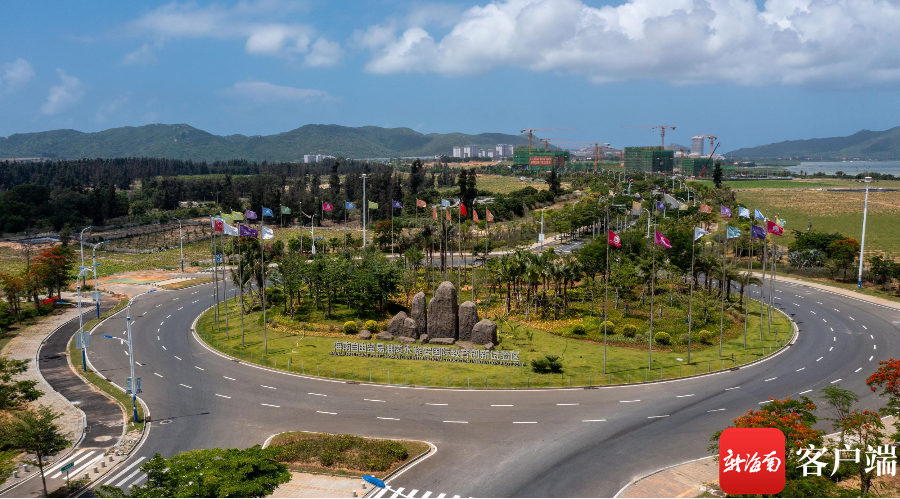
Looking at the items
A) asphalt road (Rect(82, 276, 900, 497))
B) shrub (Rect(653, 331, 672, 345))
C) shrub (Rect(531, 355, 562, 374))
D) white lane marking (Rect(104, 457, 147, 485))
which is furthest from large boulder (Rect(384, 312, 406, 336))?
white lane marking (Rect(104, 457, 147, 485))

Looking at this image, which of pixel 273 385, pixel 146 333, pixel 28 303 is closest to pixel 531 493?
pixel 273 385

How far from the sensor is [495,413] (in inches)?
1538

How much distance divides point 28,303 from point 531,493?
242 ft

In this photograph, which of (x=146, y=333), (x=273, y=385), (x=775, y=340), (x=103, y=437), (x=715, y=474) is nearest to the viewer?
(x=715, y=474)

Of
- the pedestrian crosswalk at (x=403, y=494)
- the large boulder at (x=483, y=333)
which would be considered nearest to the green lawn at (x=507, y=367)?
the large boulder at (x=483, y=333)

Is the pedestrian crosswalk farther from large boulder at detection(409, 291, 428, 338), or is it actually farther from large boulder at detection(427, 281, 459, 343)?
large boulder at detection(409, 291, 428, 338)

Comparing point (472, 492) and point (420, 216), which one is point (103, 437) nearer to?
point (472, 492)

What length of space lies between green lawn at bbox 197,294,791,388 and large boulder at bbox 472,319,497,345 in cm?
142

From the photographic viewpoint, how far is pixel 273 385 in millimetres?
45500

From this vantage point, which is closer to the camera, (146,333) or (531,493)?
(531,493)

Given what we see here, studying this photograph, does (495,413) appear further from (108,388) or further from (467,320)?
(108,388)

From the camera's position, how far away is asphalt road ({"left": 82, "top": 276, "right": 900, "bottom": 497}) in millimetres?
31078

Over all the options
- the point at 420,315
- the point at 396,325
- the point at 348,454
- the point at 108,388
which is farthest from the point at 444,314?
the point at 108,388

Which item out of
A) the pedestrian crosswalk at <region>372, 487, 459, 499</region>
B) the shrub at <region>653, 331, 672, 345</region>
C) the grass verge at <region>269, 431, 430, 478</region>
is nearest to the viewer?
the pedestrian crosswalk at <region>372, 487, 459, 499</region>
